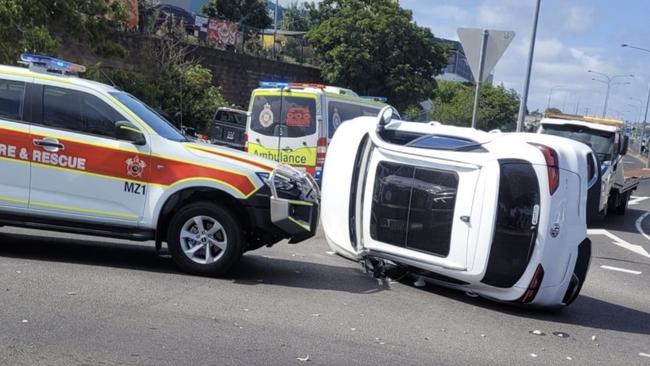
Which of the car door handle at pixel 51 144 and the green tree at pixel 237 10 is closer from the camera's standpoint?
the car door handle at pixel 51 144

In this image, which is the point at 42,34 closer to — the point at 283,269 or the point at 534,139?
the point at 283,269

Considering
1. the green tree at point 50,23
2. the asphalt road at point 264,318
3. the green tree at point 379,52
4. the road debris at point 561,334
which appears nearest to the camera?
the asphalt road at point 264,318

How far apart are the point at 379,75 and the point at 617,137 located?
2495 cm

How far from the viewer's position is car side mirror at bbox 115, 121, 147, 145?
7004mm

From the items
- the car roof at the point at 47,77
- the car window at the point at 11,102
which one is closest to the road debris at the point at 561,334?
the car roof at the point at 47,77

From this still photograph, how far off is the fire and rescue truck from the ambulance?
6.65 meters

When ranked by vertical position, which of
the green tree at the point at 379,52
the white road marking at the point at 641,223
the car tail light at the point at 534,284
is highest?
the green tree at the point at 379,52

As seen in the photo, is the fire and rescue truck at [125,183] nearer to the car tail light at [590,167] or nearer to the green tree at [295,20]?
the car tail light at [590,167]

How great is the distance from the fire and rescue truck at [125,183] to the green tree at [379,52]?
108ft

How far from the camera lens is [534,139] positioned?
22.4 ft

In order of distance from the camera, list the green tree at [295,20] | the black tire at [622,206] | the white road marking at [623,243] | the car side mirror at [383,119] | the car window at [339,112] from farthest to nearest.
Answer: the green tree at [295,20] < the black tire at [622,206] < the car window at [339,112] < the white road marking at [623,243] < the car side mirror at [383,119]

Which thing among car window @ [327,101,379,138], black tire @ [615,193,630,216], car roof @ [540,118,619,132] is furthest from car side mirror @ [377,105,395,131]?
black tire @ [615,193,630,216]

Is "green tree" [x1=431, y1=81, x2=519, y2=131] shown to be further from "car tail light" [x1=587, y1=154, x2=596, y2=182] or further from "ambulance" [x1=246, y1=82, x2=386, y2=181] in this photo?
"car tail light" [x1=587, y1=154, x2=596, y2=182]

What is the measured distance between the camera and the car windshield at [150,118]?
7.26 meters
